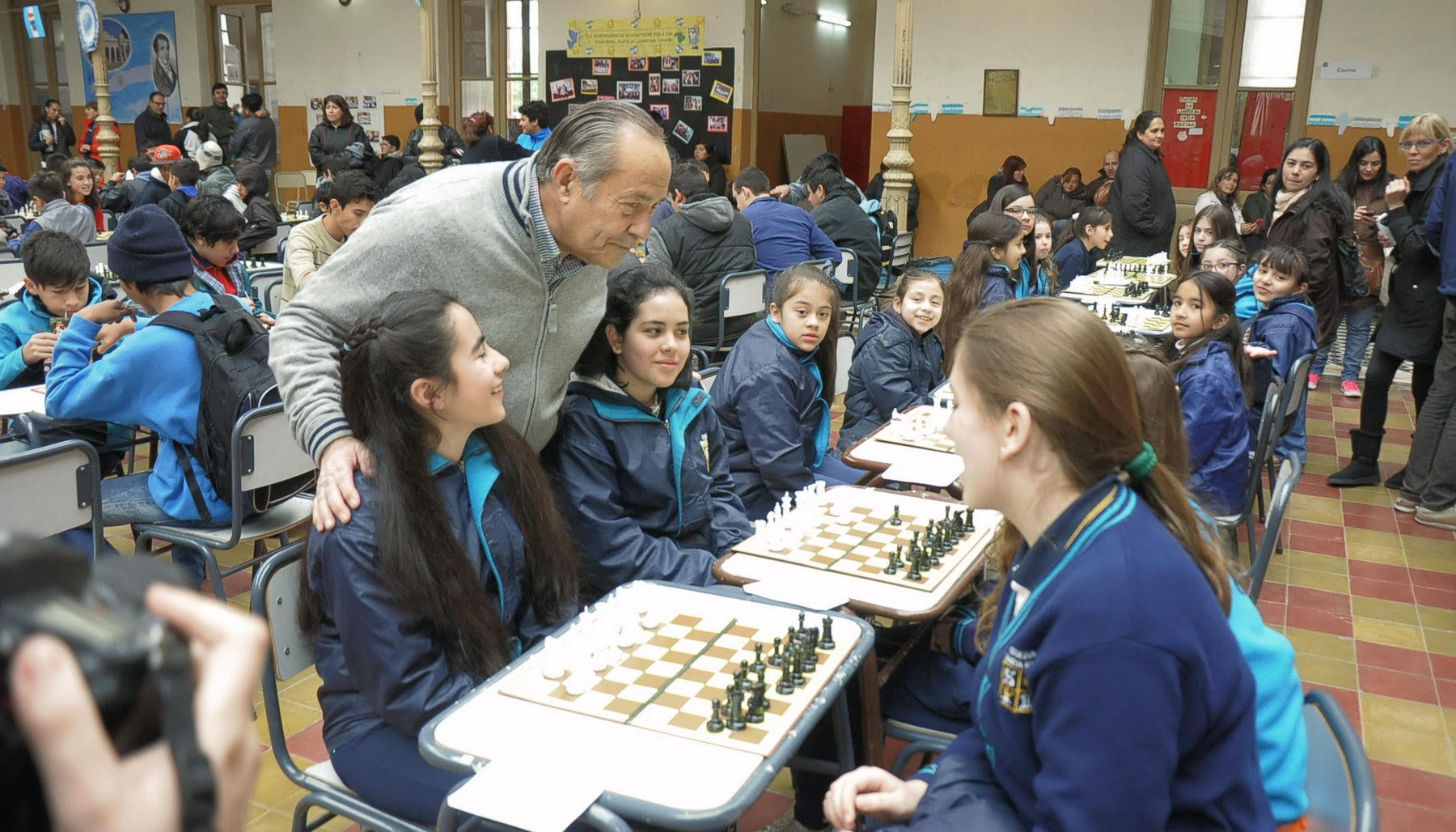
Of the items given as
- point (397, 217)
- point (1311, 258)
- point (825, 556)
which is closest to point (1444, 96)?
point (1311, 258)

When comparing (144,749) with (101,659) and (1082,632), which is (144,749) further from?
(1082,632)

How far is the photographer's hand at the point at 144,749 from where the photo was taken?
46 cm

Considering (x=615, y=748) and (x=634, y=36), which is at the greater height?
(x=634, y=36)

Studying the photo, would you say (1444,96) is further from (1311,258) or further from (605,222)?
(605,222)

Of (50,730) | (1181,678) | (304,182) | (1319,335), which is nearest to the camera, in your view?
(50,730)

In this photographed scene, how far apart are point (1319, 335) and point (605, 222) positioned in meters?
5.00

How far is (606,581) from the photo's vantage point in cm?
260

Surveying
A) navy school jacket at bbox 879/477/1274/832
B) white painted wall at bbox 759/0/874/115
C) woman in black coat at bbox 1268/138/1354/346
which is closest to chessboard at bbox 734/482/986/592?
navy school jacket at bbox 879/477/1274/832

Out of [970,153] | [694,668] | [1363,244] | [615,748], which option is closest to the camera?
[615,748]

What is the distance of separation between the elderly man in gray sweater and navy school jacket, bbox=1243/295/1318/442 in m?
3.41

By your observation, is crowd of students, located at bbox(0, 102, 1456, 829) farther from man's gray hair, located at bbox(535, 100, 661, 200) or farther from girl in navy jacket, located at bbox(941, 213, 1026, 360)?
girl in navy jacket, located at bbox(941, 213, 1026, 360)

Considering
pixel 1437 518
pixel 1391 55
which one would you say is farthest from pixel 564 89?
pixel 1437 518

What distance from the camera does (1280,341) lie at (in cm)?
472

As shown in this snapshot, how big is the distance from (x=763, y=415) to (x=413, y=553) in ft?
5.76
